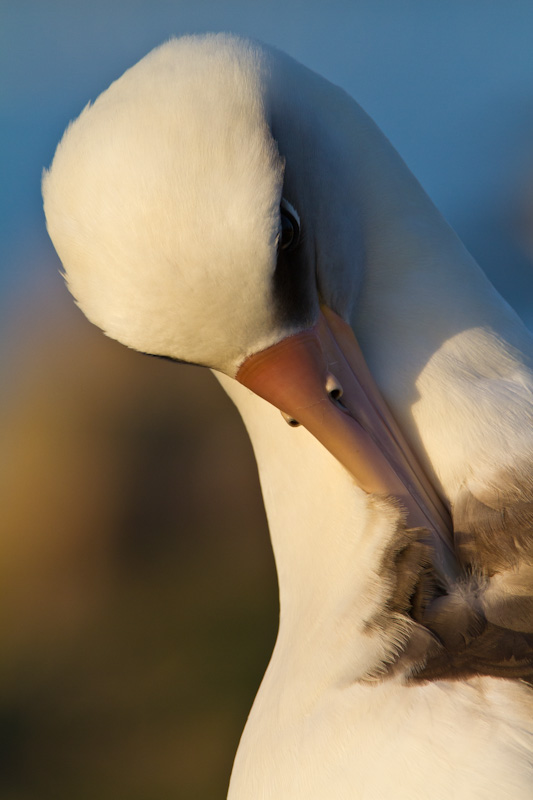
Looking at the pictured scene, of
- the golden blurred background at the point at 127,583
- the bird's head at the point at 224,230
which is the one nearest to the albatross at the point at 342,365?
the bird's head at the point at 224,230

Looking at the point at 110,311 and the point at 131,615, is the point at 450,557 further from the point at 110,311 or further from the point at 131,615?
the point at 131,615

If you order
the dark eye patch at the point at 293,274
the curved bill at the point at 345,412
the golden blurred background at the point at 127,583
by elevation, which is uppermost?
the dark eye patch at the point at 293,274

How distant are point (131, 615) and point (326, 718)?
3.45 metres

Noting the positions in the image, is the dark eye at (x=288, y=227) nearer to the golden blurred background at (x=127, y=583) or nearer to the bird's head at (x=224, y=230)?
the bird's head at (x=224, y=230)

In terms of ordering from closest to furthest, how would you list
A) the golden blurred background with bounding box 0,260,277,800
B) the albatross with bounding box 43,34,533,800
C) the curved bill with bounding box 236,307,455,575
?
the albatross with bounding box 43,34,533,800 < the curved bill with bounding box 236,307,455,575 < the golden blurred background with bounding box 0,260,277,800

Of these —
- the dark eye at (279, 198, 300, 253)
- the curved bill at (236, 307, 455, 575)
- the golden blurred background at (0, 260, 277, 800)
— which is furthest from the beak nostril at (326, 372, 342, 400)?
the golden blurred background at (0, 260, 277, 800)

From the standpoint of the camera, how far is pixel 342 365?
1.31m

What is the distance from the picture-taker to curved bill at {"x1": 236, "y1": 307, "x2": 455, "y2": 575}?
125 centimetres

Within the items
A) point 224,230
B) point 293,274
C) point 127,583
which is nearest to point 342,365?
point 293,274

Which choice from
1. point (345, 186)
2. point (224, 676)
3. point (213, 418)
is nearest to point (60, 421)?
point (213, 418)

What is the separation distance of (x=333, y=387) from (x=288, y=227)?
26cm

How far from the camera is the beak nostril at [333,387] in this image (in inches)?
49.8

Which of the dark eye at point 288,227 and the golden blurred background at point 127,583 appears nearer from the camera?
the dark eye at point 288,227

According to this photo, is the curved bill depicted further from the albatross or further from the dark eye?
the dark eye
